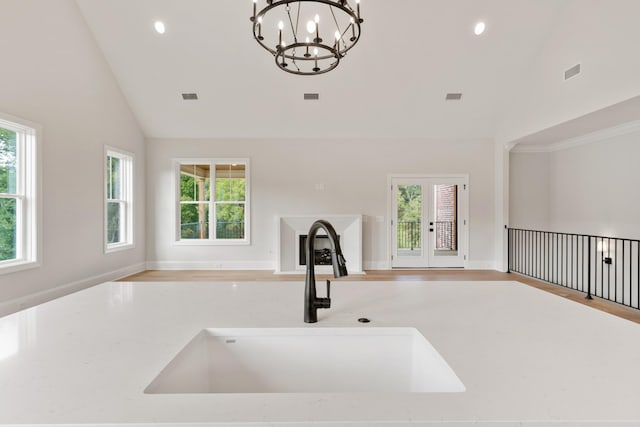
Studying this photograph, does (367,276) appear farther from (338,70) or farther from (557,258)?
(338,70)

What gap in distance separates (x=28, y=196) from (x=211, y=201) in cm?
303

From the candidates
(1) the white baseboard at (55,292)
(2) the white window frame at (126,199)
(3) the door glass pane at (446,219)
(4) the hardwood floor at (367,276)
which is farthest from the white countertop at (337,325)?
(3) the door glass pane at (446,219)

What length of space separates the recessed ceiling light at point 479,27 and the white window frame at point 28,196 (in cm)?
585

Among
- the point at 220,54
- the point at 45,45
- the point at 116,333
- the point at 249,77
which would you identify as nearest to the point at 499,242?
the point at 249,77

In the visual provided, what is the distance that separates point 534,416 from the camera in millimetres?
608

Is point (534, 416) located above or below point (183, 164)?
below

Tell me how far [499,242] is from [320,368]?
6514mm

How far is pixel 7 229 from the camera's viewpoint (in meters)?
3.90

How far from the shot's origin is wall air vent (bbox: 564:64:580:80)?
453 centimetres

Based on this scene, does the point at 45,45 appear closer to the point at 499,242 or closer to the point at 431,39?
the point at 431,39

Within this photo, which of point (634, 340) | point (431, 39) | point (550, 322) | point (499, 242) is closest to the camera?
point (634, 340)

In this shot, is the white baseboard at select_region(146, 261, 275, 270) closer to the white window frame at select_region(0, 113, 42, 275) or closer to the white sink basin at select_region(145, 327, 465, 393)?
the white window frame at select_region(0, 113, 42, 275)

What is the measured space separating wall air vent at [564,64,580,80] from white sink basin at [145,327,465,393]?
5209 mm

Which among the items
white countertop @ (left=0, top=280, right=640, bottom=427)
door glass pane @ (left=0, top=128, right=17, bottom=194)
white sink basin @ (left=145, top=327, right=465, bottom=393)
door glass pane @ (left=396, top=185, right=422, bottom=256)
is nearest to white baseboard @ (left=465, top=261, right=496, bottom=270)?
door glass pane @ (left=396, top=185, right=422, bottom=256)
